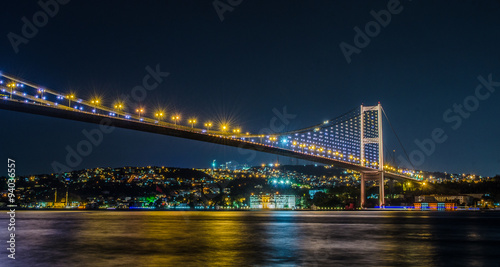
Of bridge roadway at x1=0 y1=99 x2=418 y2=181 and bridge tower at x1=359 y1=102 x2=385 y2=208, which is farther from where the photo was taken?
bridge tower at x1=359 y1=102 x2=385 y2=208

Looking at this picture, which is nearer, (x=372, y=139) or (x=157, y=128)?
(x=157, y=128)

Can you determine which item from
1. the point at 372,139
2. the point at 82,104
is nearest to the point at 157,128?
the point at 82,104

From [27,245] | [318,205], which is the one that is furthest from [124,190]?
[27,245]

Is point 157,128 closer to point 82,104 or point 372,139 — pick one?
point 82,104

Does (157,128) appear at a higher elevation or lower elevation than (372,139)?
lower

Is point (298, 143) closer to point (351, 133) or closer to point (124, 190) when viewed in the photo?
point (351, 133)
